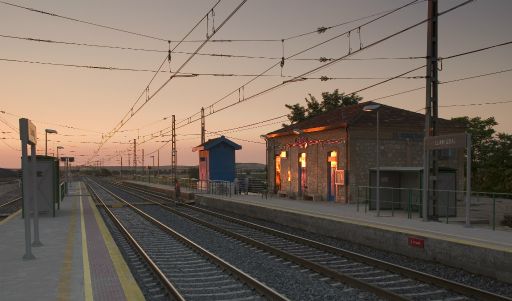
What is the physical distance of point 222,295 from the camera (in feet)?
29.0

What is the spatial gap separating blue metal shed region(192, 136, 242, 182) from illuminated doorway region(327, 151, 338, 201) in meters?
12.5

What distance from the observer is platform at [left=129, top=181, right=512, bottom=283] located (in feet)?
34.2

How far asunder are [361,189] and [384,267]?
1415 centimetres

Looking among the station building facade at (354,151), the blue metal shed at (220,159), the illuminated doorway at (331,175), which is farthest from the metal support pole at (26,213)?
the blue metal shed at (220,159)

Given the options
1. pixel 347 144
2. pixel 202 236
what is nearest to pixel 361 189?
pixel 347 144

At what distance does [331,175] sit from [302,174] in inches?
124

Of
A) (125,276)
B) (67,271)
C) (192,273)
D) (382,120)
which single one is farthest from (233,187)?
(125,276)

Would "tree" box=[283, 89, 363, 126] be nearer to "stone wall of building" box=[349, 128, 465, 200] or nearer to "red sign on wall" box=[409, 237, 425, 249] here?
"stone wall of building" box=[349, 128, 465, 200]

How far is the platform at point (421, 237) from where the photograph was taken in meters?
10.4

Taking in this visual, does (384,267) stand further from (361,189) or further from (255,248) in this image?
(361,189)

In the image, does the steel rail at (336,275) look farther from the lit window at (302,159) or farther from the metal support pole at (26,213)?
the lit window at (302,159)

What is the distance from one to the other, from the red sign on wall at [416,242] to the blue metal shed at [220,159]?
84.3ft

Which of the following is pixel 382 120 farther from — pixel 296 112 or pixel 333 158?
pixel 296 112

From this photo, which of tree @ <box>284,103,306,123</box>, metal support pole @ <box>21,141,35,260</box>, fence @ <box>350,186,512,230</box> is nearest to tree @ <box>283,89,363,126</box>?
tree @ <box>284,103,306,123</box>
